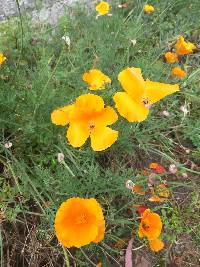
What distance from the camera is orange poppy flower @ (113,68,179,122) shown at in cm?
164

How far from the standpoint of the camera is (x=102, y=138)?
1717 millimetres

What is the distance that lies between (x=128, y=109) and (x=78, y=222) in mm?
486

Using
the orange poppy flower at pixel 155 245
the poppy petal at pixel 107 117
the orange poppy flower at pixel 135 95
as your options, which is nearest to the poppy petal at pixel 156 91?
the orange poppy flower at pixel 135 95

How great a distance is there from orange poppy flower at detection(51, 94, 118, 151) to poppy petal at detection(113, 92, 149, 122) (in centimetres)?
7

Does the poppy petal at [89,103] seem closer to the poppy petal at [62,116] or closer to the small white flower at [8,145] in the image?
the poppy petal at [62,116]

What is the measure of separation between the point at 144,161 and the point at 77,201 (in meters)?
0.87

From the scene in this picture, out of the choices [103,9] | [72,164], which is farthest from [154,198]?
[103,9]

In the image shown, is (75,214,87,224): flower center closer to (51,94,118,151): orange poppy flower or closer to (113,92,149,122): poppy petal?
(51,94,118,151): orange poppy flower

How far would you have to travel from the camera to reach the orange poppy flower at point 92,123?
169cm

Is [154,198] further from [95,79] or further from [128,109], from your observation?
[95,79]

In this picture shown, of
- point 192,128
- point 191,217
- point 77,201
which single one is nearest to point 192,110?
point 192,128

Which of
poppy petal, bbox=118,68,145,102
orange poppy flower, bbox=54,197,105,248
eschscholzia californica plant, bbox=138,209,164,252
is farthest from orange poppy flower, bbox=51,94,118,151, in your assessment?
eschscholzia californica plant, bbox=138,209,164,252

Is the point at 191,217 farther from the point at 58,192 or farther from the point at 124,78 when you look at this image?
the point at 124,78

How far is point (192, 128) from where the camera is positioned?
98.8 inches
